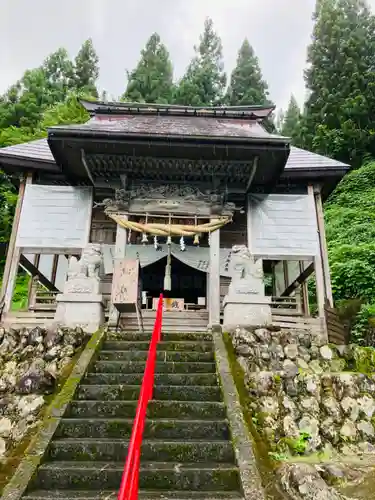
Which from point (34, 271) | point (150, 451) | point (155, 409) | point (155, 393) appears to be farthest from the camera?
point (34, 271)

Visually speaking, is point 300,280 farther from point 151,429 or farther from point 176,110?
point 151,429

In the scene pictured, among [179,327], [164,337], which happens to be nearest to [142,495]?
[164,337]

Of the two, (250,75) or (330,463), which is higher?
(250,75)

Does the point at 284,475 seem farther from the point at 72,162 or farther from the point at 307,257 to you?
the point at 72,162

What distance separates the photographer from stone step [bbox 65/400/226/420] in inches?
221

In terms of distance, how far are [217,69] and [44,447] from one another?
139 ft

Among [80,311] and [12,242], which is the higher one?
[12,242]

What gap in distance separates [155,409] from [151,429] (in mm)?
406

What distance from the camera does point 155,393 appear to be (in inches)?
239

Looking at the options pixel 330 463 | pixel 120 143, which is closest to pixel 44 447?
pixel 330 463

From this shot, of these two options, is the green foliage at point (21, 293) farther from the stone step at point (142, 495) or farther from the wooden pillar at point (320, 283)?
the stone step at point (142, 495)

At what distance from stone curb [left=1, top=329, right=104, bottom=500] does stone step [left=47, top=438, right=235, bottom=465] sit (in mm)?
172

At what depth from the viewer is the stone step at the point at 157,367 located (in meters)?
6.78

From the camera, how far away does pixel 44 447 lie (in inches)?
191
